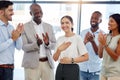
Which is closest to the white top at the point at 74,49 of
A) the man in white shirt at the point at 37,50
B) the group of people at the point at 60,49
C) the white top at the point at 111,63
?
the group of people at the point at 60,49

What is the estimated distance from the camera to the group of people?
2.51 m

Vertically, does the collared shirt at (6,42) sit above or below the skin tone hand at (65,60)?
above

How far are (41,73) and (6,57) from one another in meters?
0.71

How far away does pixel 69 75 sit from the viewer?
251cm

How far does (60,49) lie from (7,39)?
0.65 m

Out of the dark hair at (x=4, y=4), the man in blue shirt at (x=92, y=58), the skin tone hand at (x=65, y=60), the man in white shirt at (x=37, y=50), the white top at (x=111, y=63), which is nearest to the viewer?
the white top at (x=111, y=63)

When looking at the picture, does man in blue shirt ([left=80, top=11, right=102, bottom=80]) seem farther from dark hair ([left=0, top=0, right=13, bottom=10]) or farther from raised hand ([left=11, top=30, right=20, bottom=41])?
dark hair ([left=0, top=0, right=13, bottom=10])

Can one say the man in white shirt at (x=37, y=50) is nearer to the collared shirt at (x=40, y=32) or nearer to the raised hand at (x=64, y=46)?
the collared shirt at (x=40, y=32)

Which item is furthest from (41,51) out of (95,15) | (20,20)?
(20,20)

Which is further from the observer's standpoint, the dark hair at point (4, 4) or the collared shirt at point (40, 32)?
the collared shirt at point (40, 32)

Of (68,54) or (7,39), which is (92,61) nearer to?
(68,54)

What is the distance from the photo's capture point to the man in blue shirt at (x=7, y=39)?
2598 mm

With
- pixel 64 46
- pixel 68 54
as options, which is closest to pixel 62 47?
pixel 64 46

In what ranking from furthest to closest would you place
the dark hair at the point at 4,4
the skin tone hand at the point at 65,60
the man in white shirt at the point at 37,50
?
the man in white shirt at the point at 37,50
the dark hair at the point at 4,4
the skin tone hand at the point at 65,60
